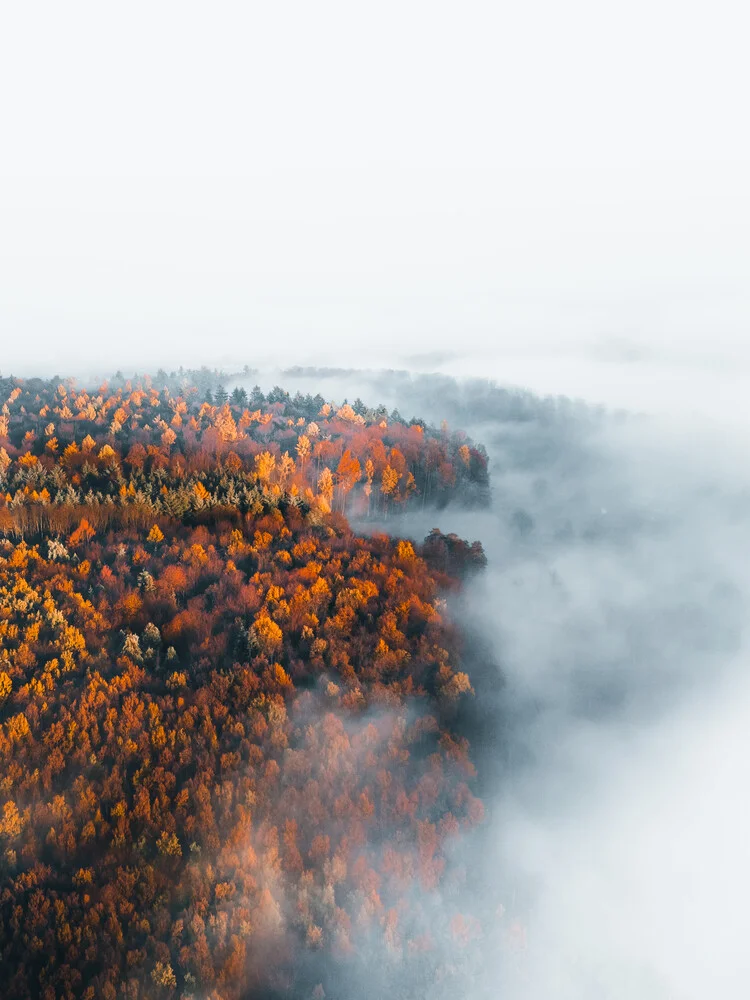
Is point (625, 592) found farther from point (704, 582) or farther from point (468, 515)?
point (468, 515)

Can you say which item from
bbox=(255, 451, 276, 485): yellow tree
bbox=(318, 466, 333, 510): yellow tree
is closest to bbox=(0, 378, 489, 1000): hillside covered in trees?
bbox=(255, 451, 276, 485): yellow tree

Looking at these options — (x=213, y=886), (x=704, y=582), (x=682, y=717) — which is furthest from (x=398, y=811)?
(x=704, y=582)

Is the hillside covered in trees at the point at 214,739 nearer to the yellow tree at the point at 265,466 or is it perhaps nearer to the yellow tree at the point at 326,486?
the yellow tree at the point at 265,466

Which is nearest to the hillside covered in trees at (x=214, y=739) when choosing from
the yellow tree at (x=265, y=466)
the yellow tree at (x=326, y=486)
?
the yellow tree at (x=265, y=466)

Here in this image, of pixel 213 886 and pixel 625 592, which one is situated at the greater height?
pixel 213 886

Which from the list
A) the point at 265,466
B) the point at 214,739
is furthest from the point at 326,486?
the point at 214,739

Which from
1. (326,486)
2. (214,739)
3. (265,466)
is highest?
(265,466)

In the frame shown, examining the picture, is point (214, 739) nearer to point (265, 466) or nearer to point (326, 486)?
point (265, 466)

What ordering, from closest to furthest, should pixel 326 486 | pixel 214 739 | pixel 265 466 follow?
pixel 214 739 → pixel 265 466 → pixel 326 486

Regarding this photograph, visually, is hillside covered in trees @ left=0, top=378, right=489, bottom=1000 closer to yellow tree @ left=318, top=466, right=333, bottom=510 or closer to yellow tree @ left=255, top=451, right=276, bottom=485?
yellow tree @ left=255, top=451, right=276, bottom=485
